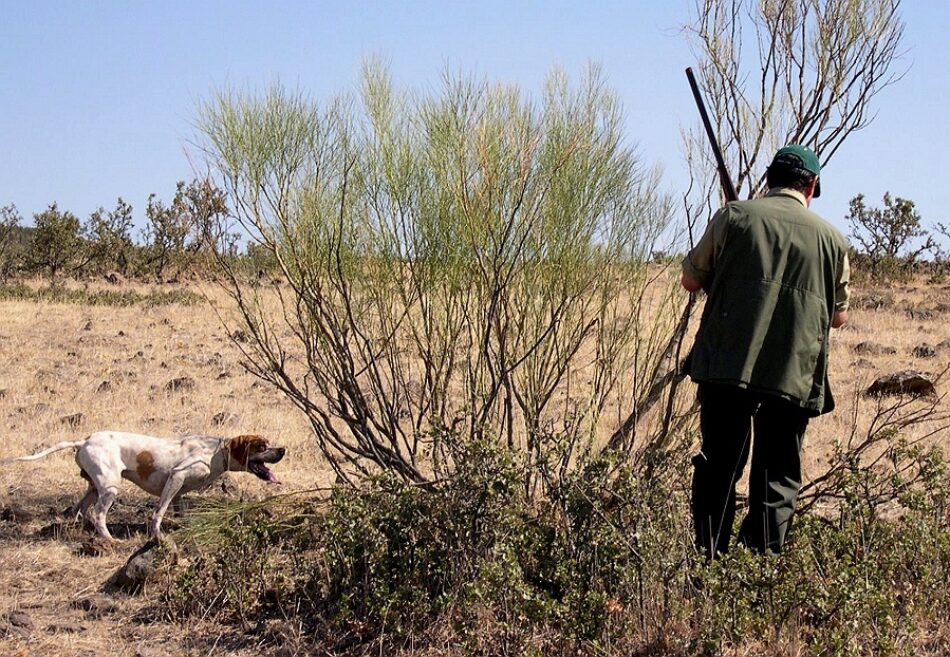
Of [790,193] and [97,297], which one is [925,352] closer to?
[790,193]

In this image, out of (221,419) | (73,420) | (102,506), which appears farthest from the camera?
(221,419)

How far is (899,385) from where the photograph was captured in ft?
29.4

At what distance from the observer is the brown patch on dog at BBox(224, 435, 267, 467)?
212 inches

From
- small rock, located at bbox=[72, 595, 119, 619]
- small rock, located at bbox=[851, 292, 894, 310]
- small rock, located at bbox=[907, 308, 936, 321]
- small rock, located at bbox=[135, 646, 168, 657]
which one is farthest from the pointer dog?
small rock, located at bbox=[851, 292, 894, 310]

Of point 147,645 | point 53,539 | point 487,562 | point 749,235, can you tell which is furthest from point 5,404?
point 749,235

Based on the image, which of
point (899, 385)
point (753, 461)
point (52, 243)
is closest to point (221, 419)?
point (753, 461)

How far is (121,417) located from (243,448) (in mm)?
3131

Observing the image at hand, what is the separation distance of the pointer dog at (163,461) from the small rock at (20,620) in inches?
44.0

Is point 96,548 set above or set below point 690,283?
below

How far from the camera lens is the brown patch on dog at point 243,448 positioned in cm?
539

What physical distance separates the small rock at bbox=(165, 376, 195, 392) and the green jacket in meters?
6.40

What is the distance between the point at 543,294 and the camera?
16.3 ft

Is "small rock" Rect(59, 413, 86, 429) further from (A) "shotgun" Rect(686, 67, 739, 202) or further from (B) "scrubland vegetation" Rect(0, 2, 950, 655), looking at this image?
(A) "shotgun" Rect(686, 67, 739, 202)

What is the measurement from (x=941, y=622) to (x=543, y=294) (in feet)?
6.92
